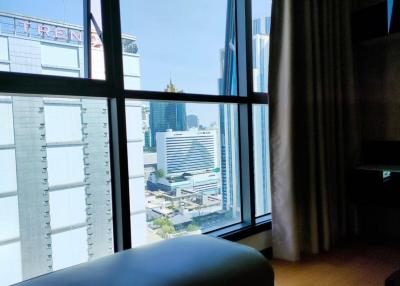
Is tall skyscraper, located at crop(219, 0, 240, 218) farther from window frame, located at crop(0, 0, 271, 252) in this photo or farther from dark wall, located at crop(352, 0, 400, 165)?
dark wall, located at crop(352, 0, 400, 165)

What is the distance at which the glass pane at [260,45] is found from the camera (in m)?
2.62

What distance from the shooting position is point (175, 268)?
41.7 inches

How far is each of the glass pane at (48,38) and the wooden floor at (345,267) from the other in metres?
1.87

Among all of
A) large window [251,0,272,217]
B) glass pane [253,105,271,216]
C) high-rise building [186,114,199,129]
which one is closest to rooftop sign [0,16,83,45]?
high-rise building [186,114,199,129]

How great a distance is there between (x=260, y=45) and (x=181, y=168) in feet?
4.31

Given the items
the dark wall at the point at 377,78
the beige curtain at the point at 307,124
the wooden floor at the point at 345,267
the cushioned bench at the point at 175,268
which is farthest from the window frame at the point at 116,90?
the dark wall at the point at 377,78

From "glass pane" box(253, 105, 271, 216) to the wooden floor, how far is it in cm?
53

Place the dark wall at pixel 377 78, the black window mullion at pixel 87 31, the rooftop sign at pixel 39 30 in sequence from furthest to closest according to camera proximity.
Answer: the dark wall at pixel 377 78 < the black window mullion at pixel 87 31 < the rooftop sign at pixel 39 30

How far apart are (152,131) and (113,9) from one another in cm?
75

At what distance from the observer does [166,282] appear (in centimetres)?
98

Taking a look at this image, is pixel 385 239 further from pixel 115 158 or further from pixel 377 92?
pixel 115 158

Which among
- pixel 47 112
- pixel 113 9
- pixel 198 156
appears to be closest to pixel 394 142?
pixel 198 156

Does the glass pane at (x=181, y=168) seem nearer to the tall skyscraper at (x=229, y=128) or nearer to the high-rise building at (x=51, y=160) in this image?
the tall skyscraper at (x=229, y=128)

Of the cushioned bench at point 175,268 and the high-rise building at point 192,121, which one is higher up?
the high-rise building at point 192,121
